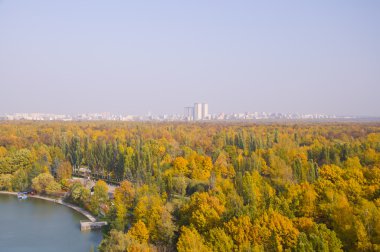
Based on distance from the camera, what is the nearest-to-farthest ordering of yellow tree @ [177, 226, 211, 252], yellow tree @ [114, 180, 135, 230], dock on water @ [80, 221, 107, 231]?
yellow tree @ [177, 226, 211, 252], yellow tree @ [114, 180, 135, 230], dock on water @ [80, 221, 107, 231]

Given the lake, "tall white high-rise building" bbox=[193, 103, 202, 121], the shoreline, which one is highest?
"tall white high-rise building" bbox=[193, 103, 202, 121]

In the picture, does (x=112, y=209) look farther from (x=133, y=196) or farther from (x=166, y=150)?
(x=166, y=150)

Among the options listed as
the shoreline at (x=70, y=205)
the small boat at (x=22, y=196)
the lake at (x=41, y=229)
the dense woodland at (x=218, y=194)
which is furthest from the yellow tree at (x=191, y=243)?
the small boat at (x=22, y=196)

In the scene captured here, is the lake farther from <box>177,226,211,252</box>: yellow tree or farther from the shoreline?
<box>177,226,211,252</box>: yellow tree

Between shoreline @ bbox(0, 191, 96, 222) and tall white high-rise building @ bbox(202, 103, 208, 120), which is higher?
tall white high-rise building @ bbox(202, 103, 208, 120)

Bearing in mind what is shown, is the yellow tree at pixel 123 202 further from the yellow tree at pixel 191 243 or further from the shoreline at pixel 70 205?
the yellow tree at pixel 191 243

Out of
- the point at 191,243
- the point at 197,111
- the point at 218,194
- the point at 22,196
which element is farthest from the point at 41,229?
the point at 197,111

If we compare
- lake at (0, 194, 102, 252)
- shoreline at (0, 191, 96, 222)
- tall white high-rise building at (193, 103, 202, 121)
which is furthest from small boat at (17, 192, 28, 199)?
tall white high-rise building at (193, 103, 202, 121)
